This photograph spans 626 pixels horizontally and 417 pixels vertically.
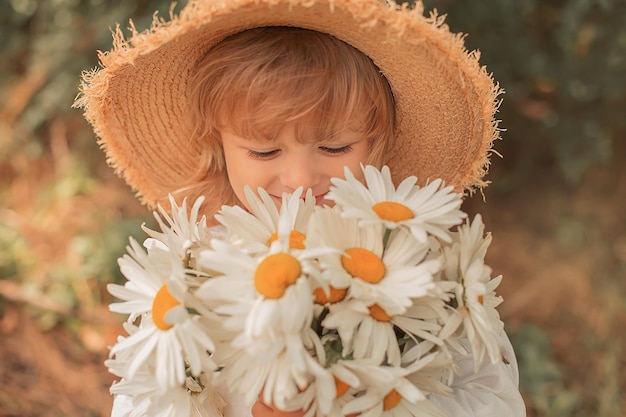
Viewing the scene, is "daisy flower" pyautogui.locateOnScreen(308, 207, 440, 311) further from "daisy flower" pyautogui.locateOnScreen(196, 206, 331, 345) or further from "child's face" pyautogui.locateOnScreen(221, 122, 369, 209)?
"child's face" pyautogui.locateOnScreen(221, 122, 369, 209)

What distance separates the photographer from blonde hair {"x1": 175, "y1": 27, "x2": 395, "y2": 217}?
4.15 ft

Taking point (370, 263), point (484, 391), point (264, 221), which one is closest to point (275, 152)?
point (264, 221)

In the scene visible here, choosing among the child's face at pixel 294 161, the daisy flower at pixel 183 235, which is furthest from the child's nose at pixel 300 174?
the daisy flower at pixel 183 235

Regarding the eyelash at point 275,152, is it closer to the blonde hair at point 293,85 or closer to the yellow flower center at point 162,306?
the blonde hair at point 293,85

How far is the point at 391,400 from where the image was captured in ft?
3.19

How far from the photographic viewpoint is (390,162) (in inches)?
60.7

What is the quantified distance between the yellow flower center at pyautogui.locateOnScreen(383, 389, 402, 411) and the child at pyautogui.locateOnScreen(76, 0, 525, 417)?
0.19 metres

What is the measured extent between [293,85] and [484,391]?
60 centimetres

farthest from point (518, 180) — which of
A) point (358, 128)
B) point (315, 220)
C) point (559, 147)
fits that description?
point (315, 220)

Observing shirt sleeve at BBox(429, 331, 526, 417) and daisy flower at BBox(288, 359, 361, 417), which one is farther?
shirt sleeve at BBox(429, 331, 526, 417)

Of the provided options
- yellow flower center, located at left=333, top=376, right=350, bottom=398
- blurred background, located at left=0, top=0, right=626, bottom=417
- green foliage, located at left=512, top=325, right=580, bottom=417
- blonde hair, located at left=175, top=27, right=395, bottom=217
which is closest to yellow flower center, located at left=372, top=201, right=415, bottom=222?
yellow flower center, located at left=333, top=376, right=350, bottom=398

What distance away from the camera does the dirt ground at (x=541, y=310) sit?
2434mm

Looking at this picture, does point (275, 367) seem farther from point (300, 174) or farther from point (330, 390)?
point (300, 174)

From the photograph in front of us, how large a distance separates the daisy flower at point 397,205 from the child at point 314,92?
0.26 meters
